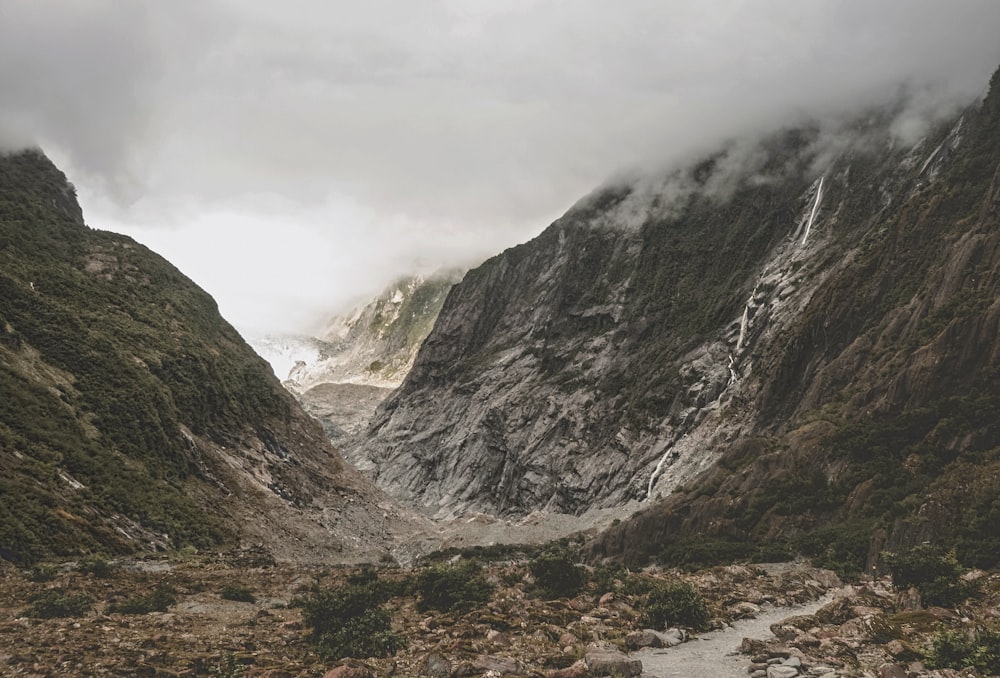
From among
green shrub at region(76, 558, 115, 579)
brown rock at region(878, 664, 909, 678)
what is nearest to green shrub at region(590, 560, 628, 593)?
brown rock at region(878, 664, 909, 678)

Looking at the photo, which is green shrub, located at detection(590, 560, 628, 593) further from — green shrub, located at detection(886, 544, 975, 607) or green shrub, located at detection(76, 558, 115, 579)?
green shrub, located at detection(76, 558, 115, 579)

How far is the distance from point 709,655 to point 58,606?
692 inches

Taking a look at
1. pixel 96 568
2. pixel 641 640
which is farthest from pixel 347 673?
pixel 96 568

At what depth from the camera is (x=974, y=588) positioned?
1892 centimetres

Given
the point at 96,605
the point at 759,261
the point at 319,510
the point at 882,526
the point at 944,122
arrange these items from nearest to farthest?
the point at 96,605 < the point at 882,526 < the point at 319,510 < the point at 944,122 < the point at 759,261

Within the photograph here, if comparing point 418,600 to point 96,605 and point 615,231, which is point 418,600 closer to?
point 96,605

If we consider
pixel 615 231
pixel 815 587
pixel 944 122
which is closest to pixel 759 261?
pixel 944 122

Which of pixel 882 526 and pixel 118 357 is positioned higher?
pixel 118 357

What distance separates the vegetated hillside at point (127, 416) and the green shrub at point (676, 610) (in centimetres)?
2439

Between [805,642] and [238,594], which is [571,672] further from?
[238,594]

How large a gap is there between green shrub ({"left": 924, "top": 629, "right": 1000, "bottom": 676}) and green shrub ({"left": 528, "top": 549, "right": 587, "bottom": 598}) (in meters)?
12.5

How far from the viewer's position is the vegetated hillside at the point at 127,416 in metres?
34.3

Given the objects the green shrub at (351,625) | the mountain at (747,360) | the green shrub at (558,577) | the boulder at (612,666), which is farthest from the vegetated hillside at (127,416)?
the mountain at (747,360)

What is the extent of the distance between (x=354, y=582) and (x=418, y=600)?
6667 millimetres
